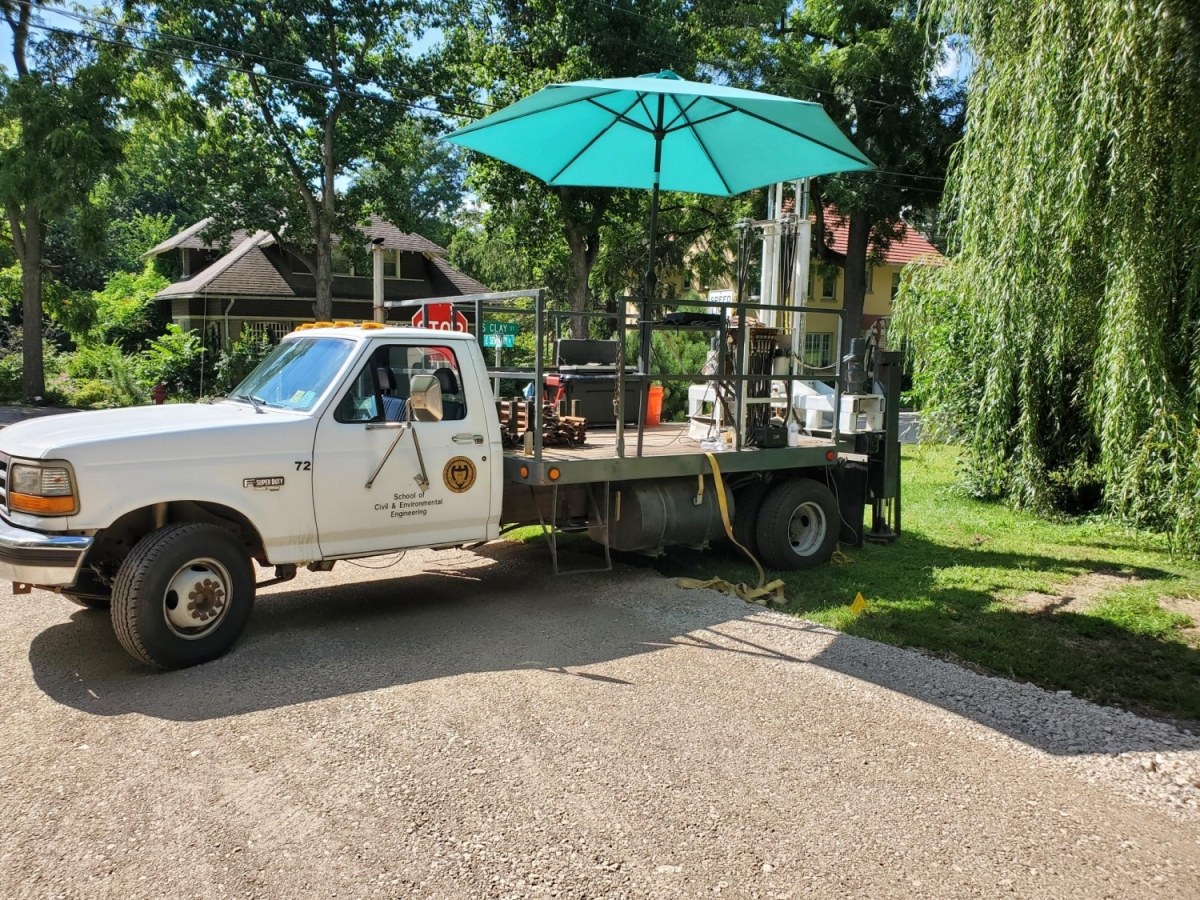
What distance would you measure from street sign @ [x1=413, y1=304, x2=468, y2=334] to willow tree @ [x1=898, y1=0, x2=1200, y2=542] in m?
6.06

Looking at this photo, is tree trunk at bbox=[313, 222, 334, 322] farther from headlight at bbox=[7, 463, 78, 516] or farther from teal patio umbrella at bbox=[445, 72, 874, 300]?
headlight at bbox=[7, 463, 78, 516]

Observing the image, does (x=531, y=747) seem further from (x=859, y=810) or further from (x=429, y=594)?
(x=429, y=594)

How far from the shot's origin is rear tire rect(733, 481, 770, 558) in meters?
8.57

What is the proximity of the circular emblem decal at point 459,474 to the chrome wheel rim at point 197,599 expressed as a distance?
1622 millimetres

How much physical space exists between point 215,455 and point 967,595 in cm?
602

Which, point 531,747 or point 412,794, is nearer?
point 412,794

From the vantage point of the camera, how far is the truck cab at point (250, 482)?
5273 millimetres

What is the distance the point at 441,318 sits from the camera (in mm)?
8203

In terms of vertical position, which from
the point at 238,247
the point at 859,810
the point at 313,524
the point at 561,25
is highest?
the point at 561,25

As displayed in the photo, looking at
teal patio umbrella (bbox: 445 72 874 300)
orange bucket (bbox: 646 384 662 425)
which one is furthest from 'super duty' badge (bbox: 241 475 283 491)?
orange bucket (bbox: 646 384 662 425)

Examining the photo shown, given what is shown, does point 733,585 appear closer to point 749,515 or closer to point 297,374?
point 749,515

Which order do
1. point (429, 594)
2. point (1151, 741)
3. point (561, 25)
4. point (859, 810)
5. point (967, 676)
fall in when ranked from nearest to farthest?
point (859, 810)
point (1151, 741)
point (967, 676)
point (429, 594)
point (561, 25)

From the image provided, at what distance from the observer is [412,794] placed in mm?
4195

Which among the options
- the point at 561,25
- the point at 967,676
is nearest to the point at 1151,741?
the point at 967,676
